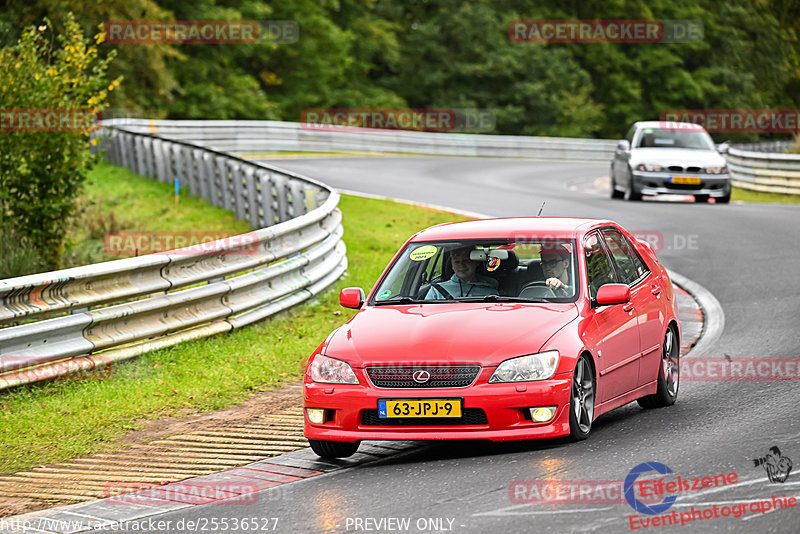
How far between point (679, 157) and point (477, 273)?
1771 cm

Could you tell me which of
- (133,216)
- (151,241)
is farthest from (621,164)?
(151,241)

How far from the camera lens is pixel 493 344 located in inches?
303

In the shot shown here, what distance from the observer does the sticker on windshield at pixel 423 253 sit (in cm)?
904

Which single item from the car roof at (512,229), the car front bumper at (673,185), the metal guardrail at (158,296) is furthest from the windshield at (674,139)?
the car roof at (512,229)

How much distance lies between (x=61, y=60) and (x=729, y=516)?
13.2 metres

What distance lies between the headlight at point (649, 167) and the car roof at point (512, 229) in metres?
16.6

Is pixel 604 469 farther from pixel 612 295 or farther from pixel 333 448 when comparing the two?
pixel 333 448

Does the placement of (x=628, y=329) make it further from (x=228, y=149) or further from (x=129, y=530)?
(x=228, y=149)

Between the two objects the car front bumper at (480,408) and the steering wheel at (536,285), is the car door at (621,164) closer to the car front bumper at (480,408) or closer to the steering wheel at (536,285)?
the steering wheel at (536,285)

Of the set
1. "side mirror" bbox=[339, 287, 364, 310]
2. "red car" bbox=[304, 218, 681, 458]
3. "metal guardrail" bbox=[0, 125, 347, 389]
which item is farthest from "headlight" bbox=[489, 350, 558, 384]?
"metal guardrail" bbox=[0, 125, 347, 389]

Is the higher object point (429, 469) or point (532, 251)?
point (429, 469)

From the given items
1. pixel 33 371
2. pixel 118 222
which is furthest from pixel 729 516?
pixel 118 222

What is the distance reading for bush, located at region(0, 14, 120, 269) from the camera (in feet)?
53.8

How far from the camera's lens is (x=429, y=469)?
7.50 metres
